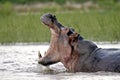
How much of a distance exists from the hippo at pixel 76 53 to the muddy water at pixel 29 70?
12 centimetres

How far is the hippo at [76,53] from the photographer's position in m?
8.98

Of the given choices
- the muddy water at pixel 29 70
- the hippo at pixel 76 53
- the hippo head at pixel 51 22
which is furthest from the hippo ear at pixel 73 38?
the muddy water at pixel 29 70

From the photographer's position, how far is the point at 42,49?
44.5 feet

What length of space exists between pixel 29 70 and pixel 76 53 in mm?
1261

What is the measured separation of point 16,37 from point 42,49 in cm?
285

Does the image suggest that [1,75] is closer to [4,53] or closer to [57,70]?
[57,70]

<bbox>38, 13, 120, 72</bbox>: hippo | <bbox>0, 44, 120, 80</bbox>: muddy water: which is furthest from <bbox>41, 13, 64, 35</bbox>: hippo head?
<bbox>0, 44, 120, 80</bbox>: muddy water

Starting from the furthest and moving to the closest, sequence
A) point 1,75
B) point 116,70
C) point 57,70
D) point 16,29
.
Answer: point 16,29
point 57,70
point 1,75
point 116,70

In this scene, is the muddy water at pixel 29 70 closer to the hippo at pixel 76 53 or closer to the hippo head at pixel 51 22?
the hippo at pixel 76 53

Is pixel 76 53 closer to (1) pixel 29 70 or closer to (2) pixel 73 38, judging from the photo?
(2) pixel 73 38

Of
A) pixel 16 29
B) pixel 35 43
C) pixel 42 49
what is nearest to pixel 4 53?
pixel 42 49

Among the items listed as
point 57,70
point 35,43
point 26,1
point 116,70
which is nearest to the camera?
point 116,70

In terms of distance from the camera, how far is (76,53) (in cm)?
915

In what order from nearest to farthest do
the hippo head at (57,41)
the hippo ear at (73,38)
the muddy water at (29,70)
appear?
1. the muddy water at (29,70)
2. the hippo ear at (73,38)
3. the hippo head at (57,41)
